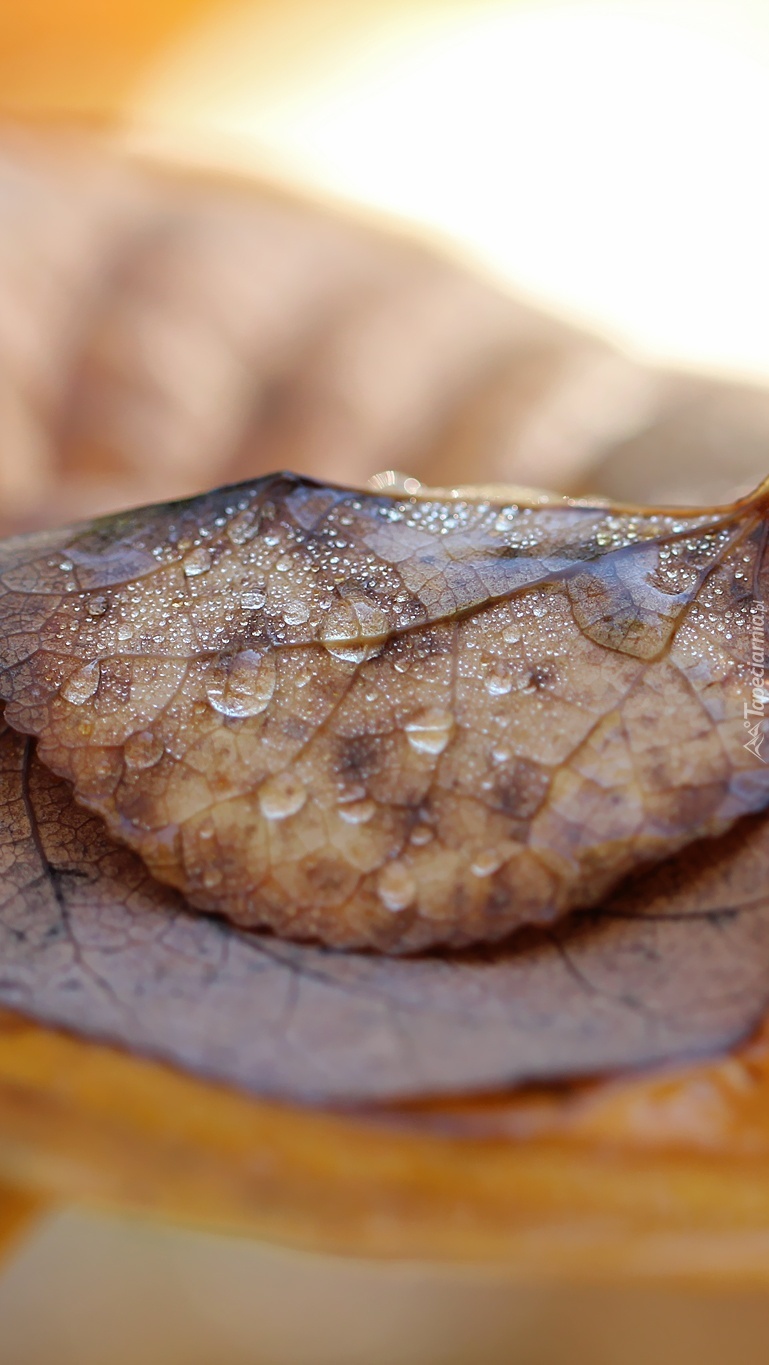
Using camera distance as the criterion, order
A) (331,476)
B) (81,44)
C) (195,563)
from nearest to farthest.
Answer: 1. (195,563)
2. (331,476)
3. (81,44)

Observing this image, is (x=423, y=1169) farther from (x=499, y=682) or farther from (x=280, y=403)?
(x=280, y=403)

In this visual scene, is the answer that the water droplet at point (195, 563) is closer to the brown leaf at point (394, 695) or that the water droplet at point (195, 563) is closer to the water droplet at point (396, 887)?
the brown leaf at point (394, 695)

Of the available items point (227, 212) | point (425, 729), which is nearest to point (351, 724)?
point (425, 729)

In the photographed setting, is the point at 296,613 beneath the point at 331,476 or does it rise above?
above

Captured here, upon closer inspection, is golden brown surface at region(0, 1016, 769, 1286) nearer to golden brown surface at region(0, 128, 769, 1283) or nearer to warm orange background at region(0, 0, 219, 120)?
golden brown surface at region(0, 128, 769, 1283)

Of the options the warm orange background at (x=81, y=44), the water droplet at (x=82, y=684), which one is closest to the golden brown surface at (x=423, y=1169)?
the water droplet at (x=82, y=684)

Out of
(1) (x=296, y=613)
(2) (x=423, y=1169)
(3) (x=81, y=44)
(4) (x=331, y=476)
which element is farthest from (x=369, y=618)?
(3) (x=81, y=44)
